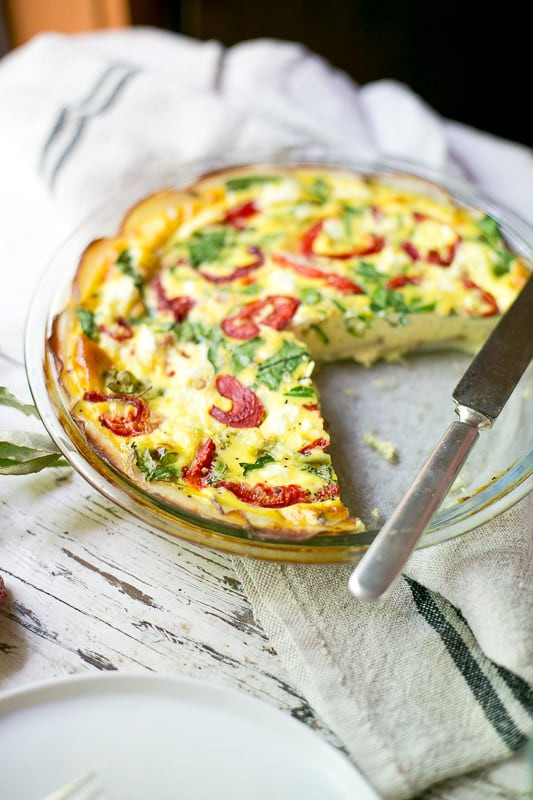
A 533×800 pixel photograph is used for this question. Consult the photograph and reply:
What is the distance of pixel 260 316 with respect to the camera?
272 centimetres

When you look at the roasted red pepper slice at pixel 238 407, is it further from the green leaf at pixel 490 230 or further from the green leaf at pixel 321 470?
the green leaf at pixel 490 230

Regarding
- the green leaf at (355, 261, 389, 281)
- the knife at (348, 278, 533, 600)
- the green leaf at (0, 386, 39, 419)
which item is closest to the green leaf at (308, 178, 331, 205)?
the green leaf at (355, 261, 389, 281)

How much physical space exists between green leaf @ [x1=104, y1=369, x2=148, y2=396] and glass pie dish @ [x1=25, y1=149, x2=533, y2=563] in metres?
0.16

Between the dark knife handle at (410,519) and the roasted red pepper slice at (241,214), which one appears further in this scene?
the roasted red pepper slice at (241,214)

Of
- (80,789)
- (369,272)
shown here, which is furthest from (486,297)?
(80,789)

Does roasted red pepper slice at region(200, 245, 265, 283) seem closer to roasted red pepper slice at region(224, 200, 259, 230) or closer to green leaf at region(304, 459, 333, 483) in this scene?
roasted red pepper slice at region(224, 200, 259, 230)

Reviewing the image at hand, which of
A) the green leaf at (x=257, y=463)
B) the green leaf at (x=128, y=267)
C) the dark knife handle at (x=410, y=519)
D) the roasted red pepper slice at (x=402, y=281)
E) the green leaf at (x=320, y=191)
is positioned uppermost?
the green leaf at (x=320, y=191)

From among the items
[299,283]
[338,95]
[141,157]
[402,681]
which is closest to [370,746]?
[402,681]

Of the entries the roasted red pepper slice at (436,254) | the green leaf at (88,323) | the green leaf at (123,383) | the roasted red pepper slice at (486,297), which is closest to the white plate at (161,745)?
the green leaf at (123,383)

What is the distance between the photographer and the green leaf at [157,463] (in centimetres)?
219

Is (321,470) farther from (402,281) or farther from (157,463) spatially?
(402,281)

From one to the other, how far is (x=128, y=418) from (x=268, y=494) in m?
0.46

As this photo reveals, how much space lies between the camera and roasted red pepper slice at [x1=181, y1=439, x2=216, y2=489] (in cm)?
220

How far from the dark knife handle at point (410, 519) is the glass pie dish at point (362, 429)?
121mm
